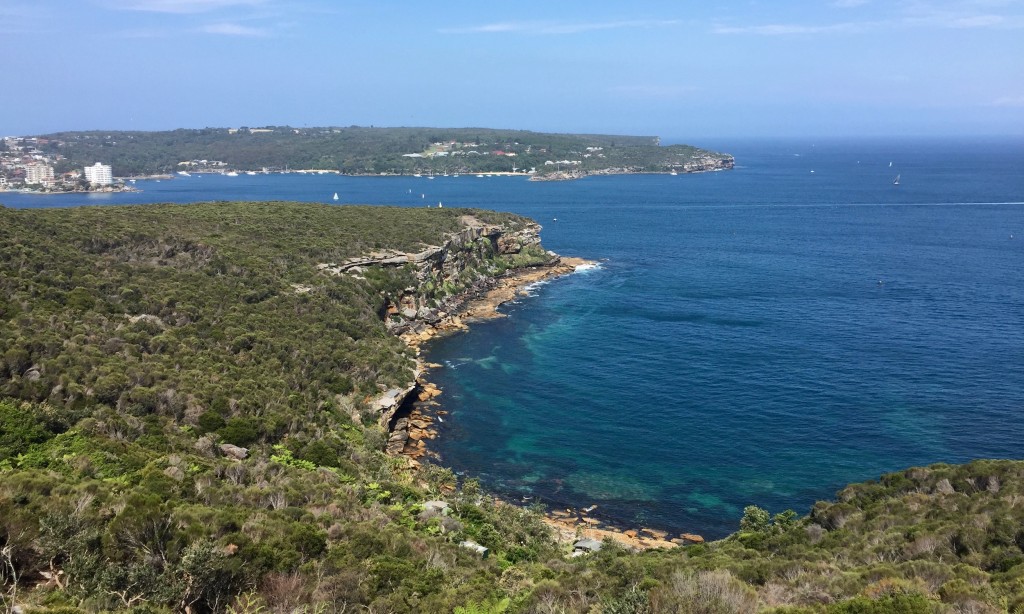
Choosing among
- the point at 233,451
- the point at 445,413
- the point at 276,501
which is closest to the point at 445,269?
the point at 445,413

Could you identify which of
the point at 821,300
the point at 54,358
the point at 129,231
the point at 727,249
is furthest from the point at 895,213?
the point at 54,358

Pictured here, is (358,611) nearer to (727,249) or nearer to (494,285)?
(494,285)

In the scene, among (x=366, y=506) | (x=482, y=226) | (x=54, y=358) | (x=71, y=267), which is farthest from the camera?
(x=482, y=226)

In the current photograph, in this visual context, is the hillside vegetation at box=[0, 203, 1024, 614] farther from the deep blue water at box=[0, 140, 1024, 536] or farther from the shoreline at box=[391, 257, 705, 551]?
the deep blue water at box=[0, 140, 1024, 536]

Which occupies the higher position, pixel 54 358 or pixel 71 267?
pixel 71 267

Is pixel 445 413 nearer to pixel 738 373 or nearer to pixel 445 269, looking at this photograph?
pixel 738 373

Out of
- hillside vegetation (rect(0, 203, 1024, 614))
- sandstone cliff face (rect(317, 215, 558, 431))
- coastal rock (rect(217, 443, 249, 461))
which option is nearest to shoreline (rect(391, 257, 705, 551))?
sandstone cliff face (rect(317, 215, 558, 431))

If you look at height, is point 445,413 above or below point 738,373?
below
